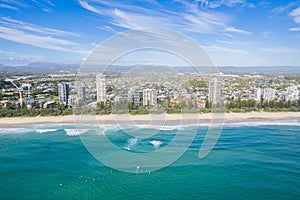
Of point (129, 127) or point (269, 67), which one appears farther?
point (269, 67)

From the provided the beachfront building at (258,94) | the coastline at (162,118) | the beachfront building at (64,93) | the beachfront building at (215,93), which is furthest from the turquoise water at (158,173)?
the beachfront building at (258,94)

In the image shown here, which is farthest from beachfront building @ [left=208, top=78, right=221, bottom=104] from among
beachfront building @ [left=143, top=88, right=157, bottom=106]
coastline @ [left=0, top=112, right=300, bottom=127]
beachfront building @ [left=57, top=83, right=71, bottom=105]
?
beachfront building @ [left=57, top=83, right=71, bottom=105]

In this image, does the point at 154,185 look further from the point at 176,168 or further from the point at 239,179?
the point at 239,179

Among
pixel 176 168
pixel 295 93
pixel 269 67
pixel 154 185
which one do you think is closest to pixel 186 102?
pixel 176 168

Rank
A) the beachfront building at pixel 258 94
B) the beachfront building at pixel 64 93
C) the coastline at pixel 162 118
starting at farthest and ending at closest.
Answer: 1. the beachfront building at pixel 258 94
2. the beachfront building at pixel 64 93
3. the coastline at pixel 162 118

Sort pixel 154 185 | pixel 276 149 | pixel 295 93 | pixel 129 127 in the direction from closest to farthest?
pixel 154 185 < pixel 276 149 < pixel 129 127 < pixel 295 93

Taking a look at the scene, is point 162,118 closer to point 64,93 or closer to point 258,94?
point 64,93

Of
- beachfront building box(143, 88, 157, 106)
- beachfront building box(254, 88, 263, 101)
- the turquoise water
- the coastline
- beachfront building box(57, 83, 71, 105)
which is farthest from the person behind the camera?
beachfront building box(254, 88, 263, 101)

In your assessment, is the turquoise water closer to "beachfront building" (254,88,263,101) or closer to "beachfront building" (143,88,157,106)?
"beachfront building" (143,88,157,106)

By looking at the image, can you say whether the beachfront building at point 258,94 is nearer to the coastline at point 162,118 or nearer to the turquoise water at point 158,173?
the coastline at point 162,118
